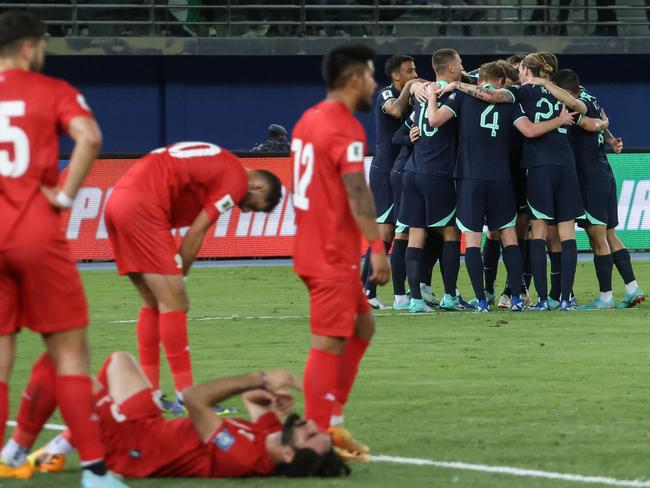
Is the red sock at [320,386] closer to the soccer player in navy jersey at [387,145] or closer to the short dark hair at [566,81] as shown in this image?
the soccer player in navy jersey at [387,145]

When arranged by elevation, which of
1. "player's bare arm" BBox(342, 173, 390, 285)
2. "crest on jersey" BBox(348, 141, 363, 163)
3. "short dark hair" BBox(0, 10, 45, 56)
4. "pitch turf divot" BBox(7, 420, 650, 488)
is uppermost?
"short dark hair" BBox(0, 10, 45, 56)

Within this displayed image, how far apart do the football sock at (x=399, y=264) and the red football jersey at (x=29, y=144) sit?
29.8 feet

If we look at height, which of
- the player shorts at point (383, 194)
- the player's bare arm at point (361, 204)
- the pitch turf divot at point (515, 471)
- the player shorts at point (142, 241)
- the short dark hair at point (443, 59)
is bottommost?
the player shorts at point (383, 194)

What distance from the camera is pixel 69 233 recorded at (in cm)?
2058

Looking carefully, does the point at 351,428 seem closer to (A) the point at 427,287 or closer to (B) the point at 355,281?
(B) the point at 355,281

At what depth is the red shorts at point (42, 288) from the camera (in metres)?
6.07

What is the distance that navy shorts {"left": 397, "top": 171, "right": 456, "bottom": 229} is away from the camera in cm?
1469

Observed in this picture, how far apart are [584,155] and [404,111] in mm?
1882

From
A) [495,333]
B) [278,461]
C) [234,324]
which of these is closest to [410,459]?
[278,461]

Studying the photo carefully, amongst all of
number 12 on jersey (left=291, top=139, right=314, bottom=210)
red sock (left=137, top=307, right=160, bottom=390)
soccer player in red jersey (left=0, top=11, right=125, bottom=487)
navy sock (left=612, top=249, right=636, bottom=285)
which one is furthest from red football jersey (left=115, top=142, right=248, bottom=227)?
navy sock (left=612, top=249, right=636, bottom=285)

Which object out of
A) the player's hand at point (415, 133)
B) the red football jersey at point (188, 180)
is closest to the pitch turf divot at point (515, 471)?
the red football jersey at point (188, 180)

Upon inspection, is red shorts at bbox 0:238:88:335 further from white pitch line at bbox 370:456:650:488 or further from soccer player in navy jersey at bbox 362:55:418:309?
soccer player in navy jersey at bbox 362:55:418:309

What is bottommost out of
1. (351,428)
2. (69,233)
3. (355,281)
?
(69,233)

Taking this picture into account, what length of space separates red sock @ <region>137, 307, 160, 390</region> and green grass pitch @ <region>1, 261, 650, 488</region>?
0.88m
